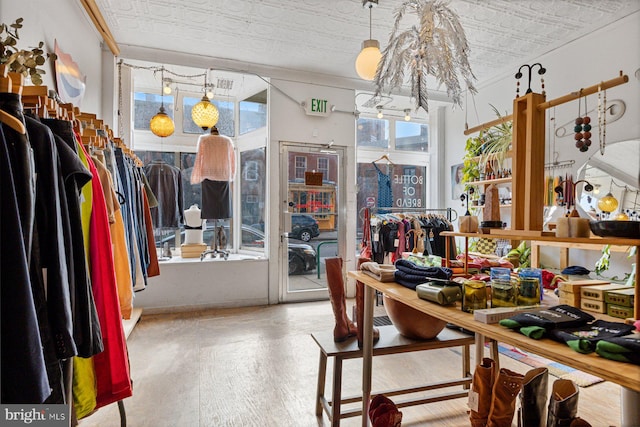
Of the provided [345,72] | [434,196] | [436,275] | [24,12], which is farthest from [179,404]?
[434,196]

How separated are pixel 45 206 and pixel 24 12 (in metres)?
1.72

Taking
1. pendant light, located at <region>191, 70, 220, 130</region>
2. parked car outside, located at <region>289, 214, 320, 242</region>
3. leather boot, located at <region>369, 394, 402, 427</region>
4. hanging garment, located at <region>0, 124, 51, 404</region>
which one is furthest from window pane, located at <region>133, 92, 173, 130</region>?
leather boot, located at <region>369, 394, 402, 427</region>

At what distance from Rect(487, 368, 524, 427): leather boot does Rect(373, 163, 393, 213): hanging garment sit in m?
3.97

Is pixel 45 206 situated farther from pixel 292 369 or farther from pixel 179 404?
pixel 292 369

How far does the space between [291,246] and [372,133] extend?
231cm

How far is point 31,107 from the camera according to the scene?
130 centimetres

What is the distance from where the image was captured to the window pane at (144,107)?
179 inches

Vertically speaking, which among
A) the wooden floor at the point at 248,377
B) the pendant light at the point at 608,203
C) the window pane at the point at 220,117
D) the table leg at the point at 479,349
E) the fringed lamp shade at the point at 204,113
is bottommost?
the wooden floor at the point at 248,377

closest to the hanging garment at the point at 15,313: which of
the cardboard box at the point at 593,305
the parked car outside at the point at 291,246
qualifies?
the cardboard box at the point at 593,305

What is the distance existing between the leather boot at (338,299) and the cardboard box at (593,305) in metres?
1.06

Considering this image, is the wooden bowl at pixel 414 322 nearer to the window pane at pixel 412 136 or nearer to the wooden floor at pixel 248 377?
the wooden floor at pixel 248 377

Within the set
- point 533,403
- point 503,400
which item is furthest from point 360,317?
point 533,403

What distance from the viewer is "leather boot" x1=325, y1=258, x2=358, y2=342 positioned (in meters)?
1.91

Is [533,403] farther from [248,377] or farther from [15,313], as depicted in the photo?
[248,377]
